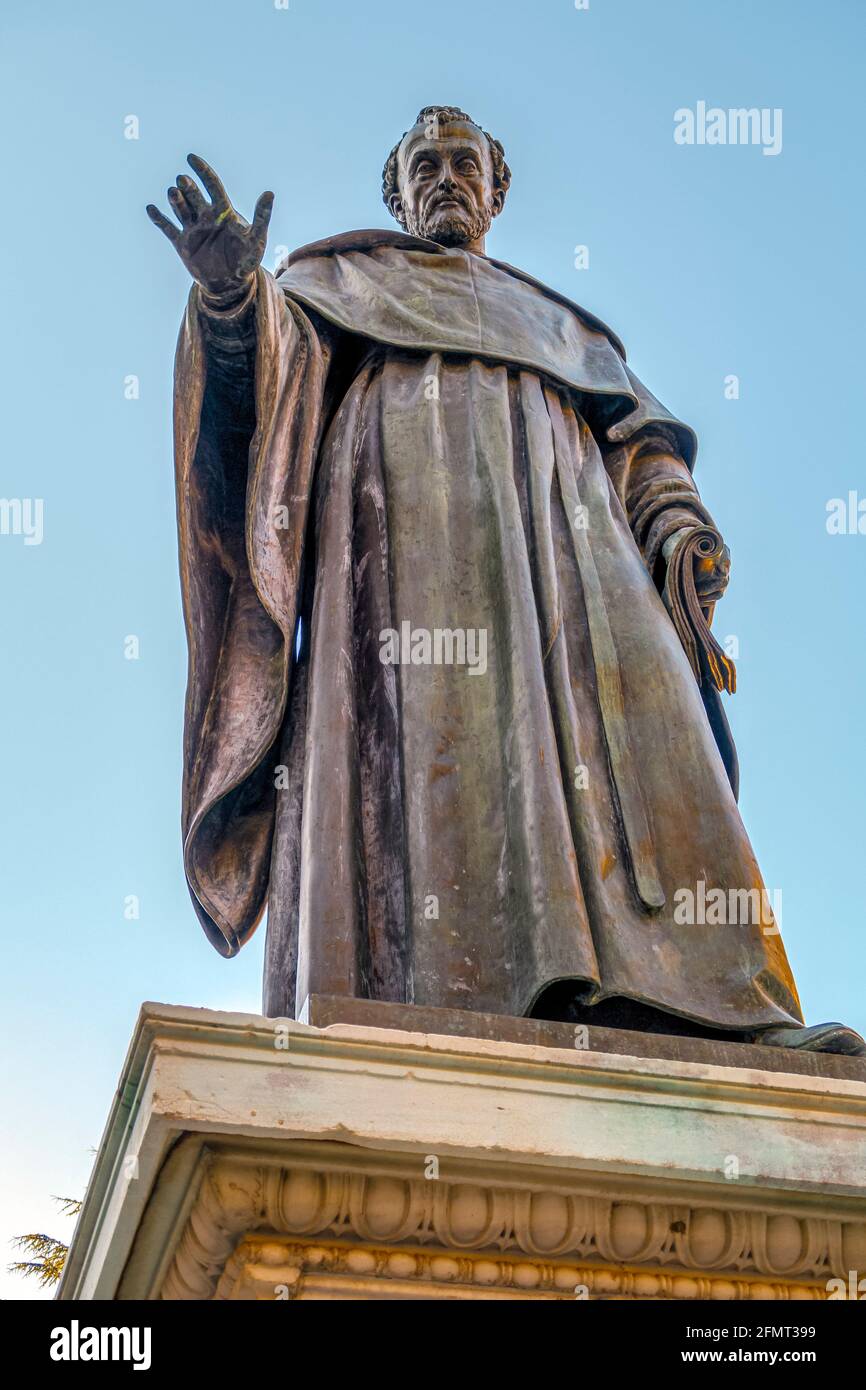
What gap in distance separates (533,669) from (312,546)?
1.03 metres

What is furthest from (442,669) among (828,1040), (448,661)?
(828,1040)

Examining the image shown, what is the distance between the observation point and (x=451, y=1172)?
133 inches

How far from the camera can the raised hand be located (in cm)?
515

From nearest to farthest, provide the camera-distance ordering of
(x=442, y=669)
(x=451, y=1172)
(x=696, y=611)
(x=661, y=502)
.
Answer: (x=451, y=1172) < (x=442, y=669) < (x=696, y=611) < (x=661, y=502)

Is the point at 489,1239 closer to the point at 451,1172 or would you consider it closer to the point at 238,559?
the point at 451,1172

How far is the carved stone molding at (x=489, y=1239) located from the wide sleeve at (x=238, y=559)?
1.94 metres

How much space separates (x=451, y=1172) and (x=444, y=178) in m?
4.80

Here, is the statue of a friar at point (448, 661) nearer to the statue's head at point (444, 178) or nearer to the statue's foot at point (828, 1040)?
the statue's foot at point (828, 1040)

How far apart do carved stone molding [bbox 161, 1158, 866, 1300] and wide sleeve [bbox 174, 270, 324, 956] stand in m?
1.94

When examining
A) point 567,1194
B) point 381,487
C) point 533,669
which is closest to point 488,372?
point 381,487

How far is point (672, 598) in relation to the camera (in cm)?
573

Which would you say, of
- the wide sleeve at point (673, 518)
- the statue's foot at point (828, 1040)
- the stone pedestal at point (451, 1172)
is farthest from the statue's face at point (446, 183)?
the stone pedestal at point (451, 1172)

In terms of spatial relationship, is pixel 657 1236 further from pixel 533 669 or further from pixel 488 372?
pixel 488 372

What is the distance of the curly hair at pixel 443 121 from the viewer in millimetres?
7332
